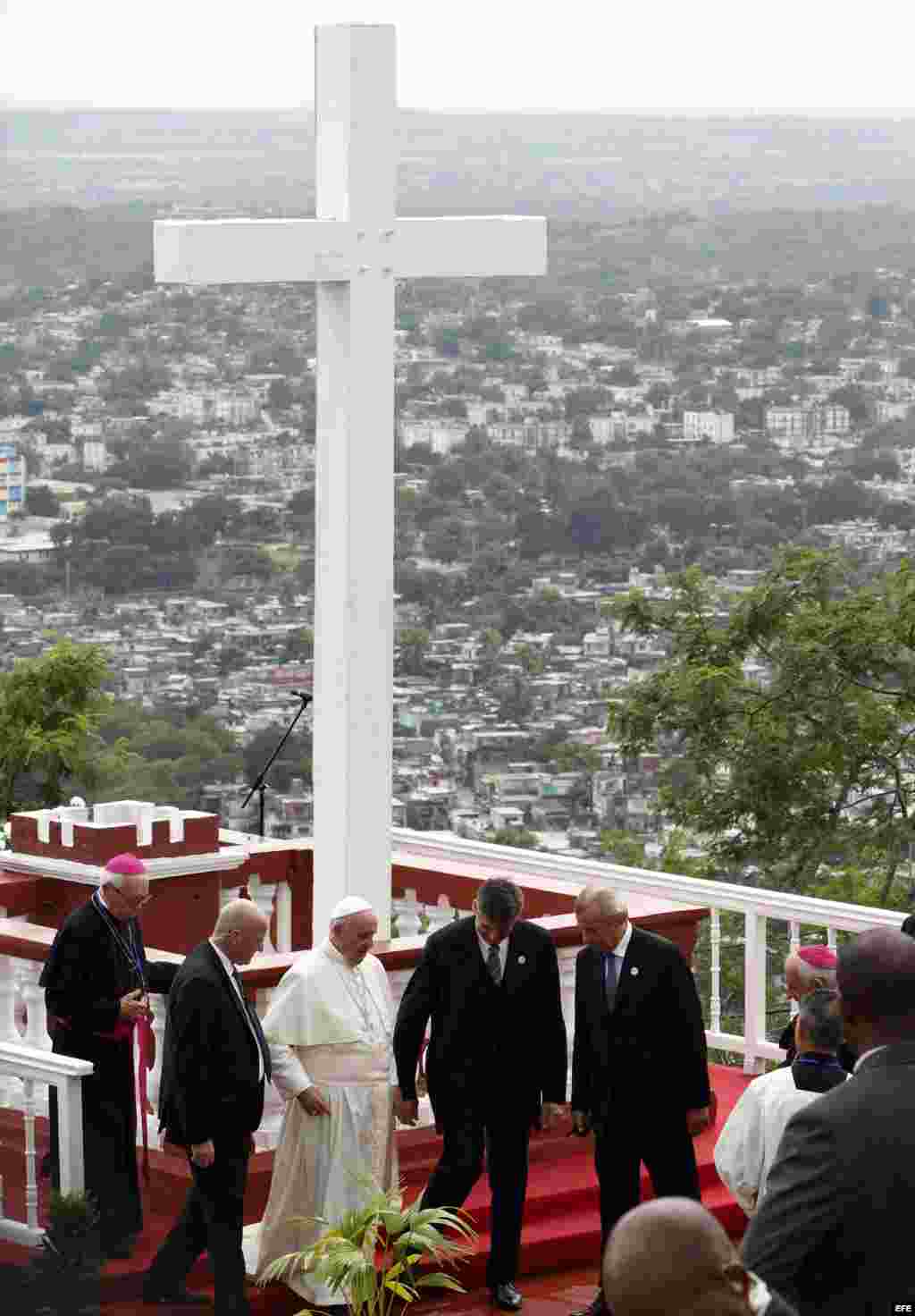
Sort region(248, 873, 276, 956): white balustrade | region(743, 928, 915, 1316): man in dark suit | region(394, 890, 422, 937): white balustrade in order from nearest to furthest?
region(743, 928, 915, 1316): man in dark suit
region(394, 890, 422, 937): white balustrade
region(248, 873, 276, 956): white balustrade

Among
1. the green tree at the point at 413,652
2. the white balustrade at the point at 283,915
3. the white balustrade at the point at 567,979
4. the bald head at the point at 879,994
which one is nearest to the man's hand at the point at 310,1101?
the white balustrade at the point at 567,979

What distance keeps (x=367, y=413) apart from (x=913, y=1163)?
5.79m

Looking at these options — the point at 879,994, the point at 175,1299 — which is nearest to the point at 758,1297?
the point at 879,994

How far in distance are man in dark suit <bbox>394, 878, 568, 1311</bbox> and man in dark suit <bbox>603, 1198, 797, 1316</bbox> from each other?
5.35 m

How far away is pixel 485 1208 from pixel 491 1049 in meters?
0.79

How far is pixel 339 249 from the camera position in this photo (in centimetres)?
991

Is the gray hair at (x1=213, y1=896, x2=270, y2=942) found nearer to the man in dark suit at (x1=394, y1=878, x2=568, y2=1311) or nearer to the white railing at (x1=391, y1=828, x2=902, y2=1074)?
the man in dark suit at (x1=394, y1=878, x2=568, y2=1311)

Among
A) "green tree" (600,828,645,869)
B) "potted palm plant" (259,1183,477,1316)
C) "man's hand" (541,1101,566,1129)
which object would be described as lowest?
"green tree" (600,828,645,869)

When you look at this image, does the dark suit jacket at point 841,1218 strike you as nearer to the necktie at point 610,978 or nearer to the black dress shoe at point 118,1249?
the necktie at point 610,978

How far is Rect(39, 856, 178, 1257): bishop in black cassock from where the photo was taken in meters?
9.27

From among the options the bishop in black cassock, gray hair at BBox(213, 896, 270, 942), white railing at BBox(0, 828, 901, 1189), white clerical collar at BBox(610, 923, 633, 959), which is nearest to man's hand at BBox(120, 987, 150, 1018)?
the bishop in black cassock

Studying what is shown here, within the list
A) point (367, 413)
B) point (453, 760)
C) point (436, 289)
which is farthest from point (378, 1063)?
point (436, 289)

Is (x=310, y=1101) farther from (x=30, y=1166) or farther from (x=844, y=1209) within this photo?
(x=844, y=1209)

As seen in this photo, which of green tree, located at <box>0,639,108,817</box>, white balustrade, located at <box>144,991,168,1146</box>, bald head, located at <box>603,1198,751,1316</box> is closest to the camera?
bald head, located at <box>603,1198,751,1316</box>
